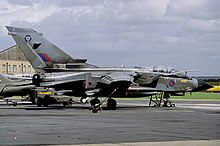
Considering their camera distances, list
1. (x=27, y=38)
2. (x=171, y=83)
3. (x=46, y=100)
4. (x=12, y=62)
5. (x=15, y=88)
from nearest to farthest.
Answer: (x=27, y=38)
(x=171, y=83)
(x=46, y=100)
(x=15, y=88)
(x=12, y=62)

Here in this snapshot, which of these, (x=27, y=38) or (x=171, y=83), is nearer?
(x=27, y=38)

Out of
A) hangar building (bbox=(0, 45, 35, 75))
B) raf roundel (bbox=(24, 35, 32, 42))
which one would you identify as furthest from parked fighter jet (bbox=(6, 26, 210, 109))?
hangar building (bbox=(0, 45, 35, 75))

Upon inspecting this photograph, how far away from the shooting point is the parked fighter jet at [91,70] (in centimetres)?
3622

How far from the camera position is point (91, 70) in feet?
121

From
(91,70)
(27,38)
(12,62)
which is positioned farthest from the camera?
(12,62)

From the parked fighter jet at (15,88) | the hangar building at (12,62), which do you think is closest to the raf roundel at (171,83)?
the parked fighter jet at (15,88)

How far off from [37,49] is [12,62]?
3226 inches

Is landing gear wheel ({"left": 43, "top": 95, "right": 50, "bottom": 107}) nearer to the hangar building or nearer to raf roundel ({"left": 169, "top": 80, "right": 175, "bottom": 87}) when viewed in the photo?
raf roundel ({"left": 169, "top": 80, "right": 175, "bottom": 87})

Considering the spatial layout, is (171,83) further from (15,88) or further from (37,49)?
(15,88)

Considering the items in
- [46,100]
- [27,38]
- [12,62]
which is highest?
[27,38]

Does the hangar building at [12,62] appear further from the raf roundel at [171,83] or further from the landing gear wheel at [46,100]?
the raf roundel at [171,83]

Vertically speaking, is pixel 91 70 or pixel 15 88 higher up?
pixel 91 70

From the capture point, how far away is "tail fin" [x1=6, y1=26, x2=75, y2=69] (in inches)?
1462

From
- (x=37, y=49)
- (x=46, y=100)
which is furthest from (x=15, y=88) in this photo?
(x=37, y=49)
